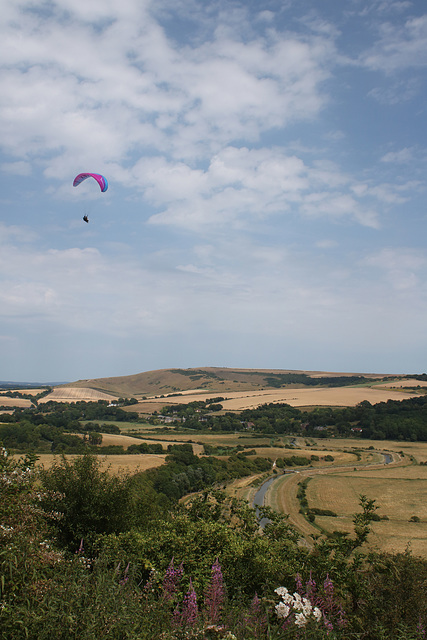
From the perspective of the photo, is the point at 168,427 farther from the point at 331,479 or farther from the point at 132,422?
the point at 331,479

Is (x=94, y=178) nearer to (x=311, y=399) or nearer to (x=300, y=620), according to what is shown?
(x=300, y=620)

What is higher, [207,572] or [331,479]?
[207,572]

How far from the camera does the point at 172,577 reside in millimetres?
9234

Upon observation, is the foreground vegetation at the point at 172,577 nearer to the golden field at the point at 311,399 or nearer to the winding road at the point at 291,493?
the winding road at the point at 291,493

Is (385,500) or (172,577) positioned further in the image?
(385,500)

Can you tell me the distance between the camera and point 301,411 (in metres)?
158

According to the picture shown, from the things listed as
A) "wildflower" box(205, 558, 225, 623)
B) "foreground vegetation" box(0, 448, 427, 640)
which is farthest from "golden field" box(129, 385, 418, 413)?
"wildflower" box(205, 558, 225, 623)

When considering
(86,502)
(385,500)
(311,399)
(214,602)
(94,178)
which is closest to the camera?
(214,602)

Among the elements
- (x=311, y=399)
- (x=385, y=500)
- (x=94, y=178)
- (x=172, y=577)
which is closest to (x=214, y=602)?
(x=172, y=577)

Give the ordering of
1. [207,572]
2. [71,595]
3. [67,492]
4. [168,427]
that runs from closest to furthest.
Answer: [71,595] → [207,572] → [67,492] → [168,427]

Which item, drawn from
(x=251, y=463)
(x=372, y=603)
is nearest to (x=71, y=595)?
(x=372, y=603)

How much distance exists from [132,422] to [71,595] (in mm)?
157873

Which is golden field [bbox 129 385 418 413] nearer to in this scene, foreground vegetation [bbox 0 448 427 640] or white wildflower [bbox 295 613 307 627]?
foreground vegetation [bbox 0 448 427 640]

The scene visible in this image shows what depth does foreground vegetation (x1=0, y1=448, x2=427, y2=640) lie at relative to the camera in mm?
6148
